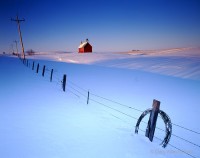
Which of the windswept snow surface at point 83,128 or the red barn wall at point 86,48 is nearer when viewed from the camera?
the windswept snow surface at point 83,128

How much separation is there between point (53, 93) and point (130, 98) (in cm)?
473

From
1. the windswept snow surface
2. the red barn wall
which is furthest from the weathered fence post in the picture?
the red barn wall

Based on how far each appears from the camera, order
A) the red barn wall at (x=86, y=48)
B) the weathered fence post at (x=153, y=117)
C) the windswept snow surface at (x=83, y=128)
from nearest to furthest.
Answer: the windswept snow surface at (x=83, y=128) < the weathered fence post at (x=153, y=117) < the red barn wall at (x=86, y=48)

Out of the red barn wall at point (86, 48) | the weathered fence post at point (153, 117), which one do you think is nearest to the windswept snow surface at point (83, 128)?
the weathered fence post at point (153, 117)

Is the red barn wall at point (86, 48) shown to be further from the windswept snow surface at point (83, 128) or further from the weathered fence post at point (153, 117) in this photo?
the weathered fence post at point (153, 117)

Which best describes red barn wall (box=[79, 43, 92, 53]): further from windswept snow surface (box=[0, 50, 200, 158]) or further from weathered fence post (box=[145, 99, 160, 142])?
weathered fence post (box=[145, 99, 160, 142])

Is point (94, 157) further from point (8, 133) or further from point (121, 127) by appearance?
point (8, 133)

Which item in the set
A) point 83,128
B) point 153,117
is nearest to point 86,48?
point 83,128

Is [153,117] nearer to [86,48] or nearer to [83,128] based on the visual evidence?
[83,128]

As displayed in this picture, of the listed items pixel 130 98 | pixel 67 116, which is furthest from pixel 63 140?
pixel 130 98

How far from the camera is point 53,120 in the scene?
6793mm

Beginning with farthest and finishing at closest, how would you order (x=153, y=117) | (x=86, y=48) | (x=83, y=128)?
(x=86, y=48), (x=83, y=128), (x=153, y=117)

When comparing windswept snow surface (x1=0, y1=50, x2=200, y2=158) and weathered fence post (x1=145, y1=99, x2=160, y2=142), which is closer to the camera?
windswept snow surface (x1=0, y1=50, x2=200, y2=158)

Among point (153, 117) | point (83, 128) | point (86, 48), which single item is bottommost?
point (83, 128)
